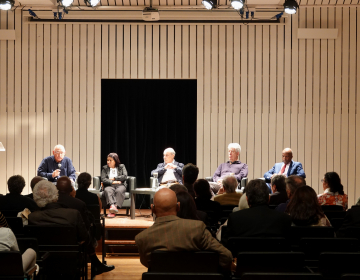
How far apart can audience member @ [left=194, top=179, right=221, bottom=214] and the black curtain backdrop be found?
436cm

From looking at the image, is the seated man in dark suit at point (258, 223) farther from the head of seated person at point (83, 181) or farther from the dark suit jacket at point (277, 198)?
the head of seated person at point (83, 181)

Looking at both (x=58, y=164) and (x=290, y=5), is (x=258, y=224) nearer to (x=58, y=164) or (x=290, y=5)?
(x=290, y=5)

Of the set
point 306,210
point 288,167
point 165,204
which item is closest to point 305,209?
point 306,210

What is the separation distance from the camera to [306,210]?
3.86 m

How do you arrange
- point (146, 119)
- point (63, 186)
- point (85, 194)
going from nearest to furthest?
point (63, 186)
point (85, 194)
point (146, 119)

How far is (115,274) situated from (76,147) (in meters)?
4.66

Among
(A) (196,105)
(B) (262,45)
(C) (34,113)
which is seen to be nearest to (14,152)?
(C) (34,113)

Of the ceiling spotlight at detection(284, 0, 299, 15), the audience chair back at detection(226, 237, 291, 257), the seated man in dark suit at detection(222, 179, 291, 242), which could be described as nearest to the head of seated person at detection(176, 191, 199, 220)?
the seated man in dark suit at detection(222, 179, 291, 242)

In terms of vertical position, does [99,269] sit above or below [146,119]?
below

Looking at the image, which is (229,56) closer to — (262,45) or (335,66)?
(262,45)

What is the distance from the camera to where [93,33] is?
30.8 feet

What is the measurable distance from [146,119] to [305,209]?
20.1 feet

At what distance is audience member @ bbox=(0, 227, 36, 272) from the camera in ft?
9.86

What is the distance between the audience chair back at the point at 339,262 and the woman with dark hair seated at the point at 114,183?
5563 mm
